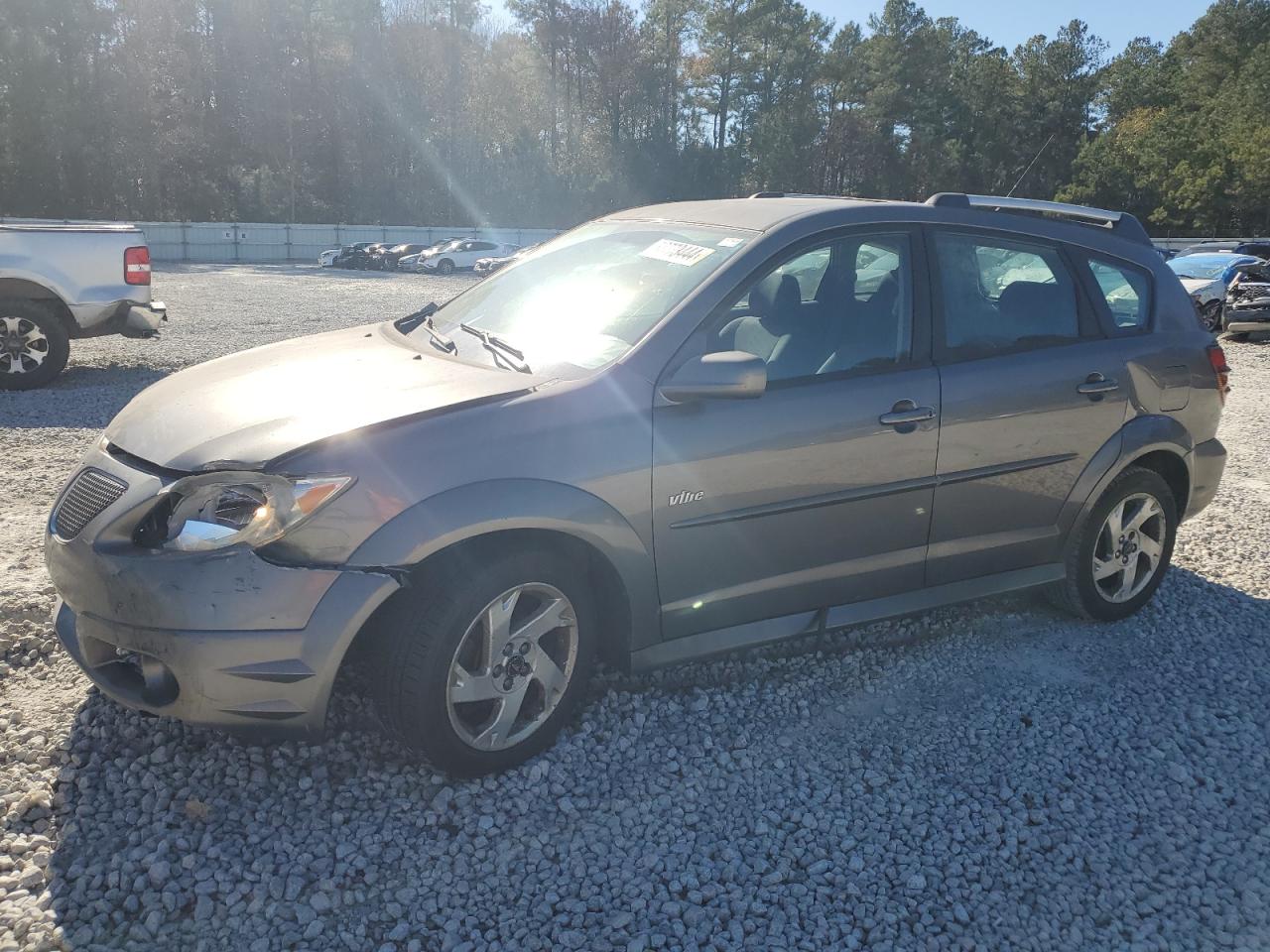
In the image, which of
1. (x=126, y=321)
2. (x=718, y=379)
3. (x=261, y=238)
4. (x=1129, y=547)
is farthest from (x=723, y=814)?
(x=261, y=238)

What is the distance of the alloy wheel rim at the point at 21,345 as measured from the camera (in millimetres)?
9492

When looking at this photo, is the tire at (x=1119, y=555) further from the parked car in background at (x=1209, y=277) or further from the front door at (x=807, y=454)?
the parked car in background at (x=1209, y=277)

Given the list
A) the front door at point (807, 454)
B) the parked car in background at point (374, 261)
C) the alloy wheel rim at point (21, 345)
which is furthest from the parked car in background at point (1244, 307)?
the parked car in background at point (374, 261)

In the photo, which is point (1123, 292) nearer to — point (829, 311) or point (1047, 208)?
point (1047, 208)

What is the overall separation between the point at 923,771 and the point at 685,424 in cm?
143

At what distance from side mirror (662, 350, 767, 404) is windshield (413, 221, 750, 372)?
25cm

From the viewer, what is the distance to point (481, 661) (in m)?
3.19

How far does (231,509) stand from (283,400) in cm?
52

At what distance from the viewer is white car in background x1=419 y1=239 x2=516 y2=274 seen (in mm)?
39250

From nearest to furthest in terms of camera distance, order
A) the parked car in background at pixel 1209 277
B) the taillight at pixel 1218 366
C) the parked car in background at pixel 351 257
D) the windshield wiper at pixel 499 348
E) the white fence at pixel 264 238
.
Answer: the windshield wiper at pixel 499 348, the taillight at pixel 1218 366, the parked car in background at pixel 1209 277, the parked car in background at pixel 351 257, the white fence at pixel 264 238

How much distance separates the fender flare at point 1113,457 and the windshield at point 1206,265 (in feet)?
49.1

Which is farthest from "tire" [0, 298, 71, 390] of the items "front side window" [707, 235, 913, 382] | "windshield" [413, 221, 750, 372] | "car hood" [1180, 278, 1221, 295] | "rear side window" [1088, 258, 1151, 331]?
"car hood" [1180, 278, 1221, 295]

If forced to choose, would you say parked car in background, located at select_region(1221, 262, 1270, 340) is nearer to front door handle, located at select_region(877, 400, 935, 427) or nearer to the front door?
the front door

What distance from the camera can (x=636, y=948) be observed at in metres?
2.59
